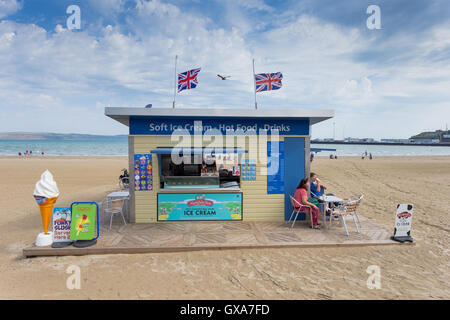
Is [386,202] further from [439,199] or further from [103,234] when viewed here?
[103,234]

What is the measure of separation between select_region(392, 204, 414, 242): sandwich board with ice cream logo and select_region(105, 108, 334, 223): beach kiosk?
221cm

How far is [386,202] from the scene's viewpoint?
30.7 feet

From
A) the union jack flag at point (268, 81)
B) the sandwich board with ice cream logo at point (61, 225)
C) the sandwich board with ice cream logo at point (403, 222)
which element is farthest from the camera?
the union jack flag at point (268, 81)

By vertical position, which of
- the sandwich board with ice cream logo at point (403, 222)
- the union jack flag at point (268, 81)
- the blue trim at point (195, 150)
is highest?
the union jack flag at point (268, 81)

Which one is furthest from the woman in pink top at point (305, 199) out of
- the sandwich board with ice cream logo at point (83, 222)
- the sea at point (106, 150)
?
the sea at point (106, 150)

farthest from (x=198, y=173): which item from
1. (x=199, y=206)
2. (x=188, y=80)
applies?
(x=188, y=80)

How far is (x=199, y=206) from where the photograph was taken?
6441 millimetres

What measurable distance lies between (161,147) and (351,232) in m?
5.09

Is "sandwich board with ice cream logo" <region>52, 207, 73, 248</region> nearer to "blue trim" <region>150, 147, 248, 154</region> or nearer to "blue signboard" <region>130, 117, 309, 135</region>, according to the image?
"blue trim" <region>150, 147, 248, 154</region>

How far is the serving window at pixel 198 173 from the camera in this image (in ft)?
21.5

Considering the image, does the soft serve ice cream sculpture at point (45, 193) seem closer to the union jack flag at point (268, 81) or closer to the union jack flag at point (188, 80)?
the union jack flag at point (188, 80)

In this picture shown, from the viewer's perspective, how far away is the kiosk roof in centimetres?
590

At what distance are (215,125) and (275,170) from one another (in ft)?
6.57

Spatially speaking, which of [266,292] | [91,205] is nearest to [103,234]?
[91,205]
